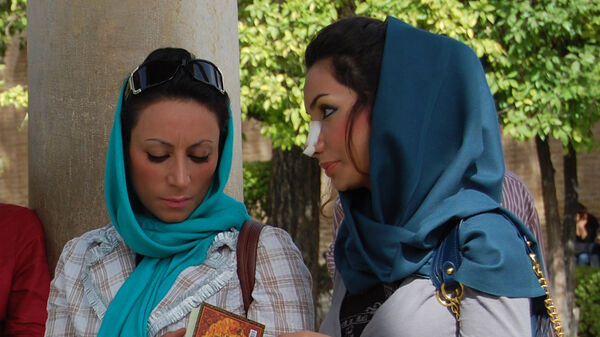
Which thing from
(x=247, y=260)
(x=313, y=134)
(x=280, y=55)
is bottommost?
(x=247, y=260)

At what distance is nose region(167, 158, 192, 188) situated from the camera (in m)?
2.27

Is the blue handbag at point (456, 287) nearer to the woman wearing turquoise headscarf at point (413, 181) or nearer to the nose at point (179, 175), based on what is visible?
the woman wearing turquoise headscarf at point (413, 181)

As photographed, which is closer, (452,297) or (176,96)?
(452,297)

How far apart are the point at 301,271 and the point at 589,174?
12919 mm

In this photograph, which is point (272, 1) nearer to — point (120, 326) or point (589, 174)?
point (120, 326)

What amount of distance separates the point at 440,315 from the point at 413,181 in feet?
1.02

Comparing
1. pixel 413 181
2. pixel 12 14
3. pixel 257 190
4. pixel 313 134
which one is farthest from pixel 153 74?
pixel 257 190

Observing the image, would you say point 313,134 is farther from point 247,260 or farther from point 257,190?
point 257,190

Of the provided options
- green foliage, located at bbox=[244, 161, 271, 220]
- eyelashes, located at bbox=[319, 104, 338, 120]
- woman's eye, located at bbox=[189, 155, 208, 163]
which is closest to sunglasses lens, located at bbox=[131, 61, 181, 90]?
woman's eye, located at bbox=[189, 155, 208, 163]

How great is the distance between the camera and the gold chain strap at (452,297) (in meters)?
1.86

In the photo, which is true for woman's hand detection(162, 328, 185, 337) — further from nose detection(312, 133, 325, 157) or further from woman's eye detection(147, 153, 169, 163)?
nose detection(312, 133, 325, 157)

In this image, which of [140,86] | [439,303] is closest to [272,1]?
[140,86]

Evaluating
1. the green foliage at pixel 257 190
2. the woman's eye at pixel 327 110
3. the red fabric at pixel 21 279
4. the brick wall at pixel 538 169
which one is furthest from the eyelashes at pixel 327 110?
the brick wall at pixel 538 169

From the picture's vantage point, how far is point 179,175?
89.5 inches
